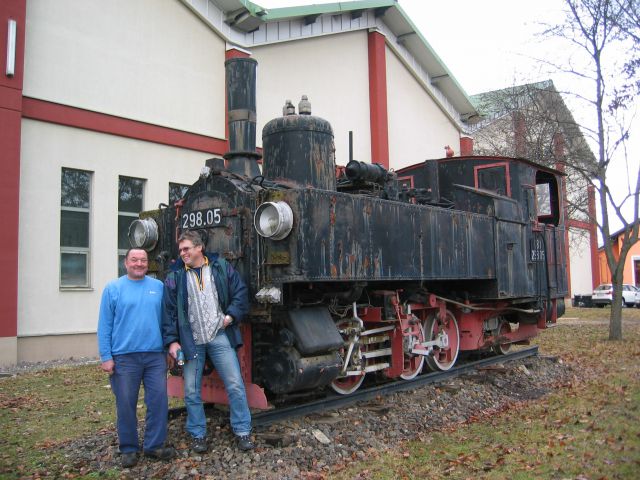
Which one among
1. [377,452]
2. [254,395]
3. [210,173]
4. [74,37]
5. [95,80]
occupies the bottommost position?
[377,452]

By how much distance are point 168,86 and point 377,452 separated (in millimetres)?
10146

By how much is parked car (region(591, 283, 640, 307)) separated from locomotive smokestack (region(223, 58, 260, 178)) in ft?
73.5

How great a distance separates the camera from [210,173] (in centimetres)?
577

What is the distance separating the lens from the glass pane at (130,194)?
40.5 ft

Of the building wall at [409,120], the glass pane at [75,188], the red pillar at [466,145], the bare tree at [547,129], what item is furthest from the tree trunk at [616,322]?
the glass pane at [75,188]

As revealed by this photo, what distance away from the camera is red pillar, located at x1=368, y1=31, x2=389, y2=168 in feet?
59.0

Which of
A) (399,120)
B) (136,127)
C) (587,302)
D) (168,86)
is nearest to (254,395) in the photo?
(136,127)

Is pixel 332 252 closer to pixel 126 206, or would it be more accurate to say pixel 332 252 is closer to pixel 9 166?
pixel 9 166

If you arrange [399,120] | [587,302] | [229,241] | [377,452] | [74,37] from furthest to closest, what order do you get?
[587,302]
[399,120]
[74,37]
[229,241]
[377,452]

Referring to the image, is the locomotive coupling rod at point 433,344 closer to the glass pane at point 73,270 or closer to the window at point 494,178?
the window at point 494,178

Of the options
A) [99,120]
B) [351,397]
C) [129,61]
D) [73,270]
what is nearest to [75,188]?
[99,120]

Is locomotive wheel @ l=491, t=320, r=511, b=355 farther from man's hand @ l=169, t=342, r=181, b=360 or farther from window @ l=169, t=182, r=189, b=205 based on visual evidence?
window @ l=169, t=182, r=189, b=205

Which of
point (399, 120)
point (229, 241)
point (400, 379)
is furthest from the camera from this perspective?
point (399, 120)

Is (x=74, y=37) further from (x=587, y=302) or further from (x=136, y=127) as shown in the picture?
(x=587, y=302)
